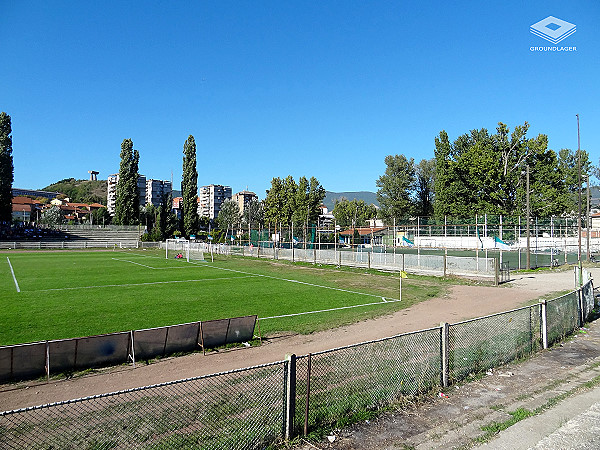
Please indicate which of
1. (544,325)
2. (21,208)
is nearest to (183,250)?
(544,325)

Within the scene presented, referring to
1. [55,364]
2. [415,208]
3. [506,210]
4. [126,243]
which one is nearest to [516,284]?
[55,364]

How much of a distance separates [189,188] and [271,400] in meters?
80.0

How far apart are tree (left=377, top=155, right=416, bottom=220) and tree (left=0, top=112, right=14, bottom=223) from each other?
72195 mm

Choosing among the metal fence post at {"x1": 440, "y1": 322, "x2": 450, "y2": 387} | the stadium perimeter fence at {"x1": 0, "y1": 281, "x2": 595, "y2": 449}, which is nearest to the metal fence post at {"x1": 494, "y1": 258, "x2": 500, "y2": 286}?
the stadium perimeter fence at {"x1": 0, "y1": 281, "x2": 595, "y2": 449}

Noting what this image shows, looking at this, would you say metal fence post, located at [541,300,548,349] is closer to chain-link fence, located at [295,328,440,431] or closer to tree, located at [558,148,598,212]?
chain-link fence, located at [295,328,440,431]

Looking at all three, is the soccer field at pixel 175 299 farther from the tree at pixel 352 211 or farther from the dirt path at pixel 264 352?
the tree at pixel 352 211

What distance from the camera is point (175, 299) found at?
20.0 m

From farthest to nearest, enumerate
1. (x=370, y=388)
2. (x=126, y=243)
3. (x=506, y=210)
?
(x=126, y=243), (x=506, y=210), (x=370, y=388)

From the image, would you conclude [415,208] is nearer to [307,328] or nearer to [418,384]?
[307,328]

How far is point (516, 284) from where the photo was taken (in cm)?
2569

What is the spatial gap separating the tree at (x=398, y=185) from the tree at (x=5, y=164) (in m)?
72.2

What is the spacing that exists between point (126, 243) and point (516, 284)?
7330cm

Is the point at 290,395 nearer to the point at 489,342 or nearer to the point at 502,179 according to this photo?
the point at 489,342

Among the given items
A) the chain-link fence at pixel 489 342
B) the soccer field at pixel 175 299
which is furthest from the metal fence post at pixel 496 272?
the chain-link fence at pixel 489 342
